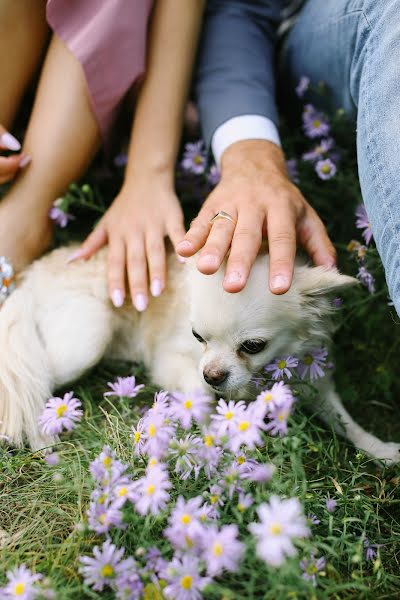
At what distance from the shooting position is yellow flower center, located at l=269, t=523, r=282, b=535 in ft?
3.60

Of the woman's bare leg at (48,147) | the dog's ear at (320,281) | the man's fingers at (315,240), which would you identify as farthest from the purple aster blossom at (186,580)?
the woman's bare leg at (48,147)

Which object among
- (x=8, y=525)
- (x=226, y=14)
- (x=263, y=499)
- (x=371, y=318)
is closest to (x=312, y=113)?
(x=226, y=14)

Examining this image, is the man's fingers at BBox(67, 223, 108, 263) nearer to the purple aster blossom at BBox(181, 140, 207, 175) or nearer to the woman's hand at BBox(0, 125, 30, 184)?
the woman's hand at BBox(0, 125, 30, 184)

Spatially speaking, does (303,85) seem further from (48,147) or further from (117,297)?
(117,297)

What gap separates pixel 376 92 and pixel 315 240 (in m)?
0.53

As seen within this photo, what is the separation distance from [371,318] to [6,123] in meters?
1.90

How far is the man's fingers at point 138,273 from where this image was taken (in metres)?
2.30

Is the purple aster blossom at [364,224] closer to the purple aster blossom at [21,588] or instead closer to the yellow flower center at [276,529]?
the yellow flower center at [276,529]

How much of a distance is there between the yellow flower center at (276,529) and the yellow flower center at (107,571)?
425 millimetres

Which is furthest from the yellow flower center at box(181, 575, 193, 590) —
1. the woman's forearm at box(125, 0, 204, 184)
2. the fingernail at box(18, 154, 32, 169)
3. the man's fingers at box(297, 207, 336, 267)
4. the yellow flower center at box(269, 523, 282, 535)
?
the fingernail at box(18, 154, 32, 169)

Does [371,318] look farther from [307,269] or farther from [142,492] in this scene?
[142,492]

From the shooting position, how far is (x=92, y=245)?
2.49 metres

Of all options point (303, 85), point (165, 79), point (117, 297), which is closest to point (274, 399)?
point (117, 297)

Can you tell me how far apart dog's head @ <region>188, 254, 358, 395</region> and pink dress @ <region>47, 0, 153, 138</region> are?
106cm
